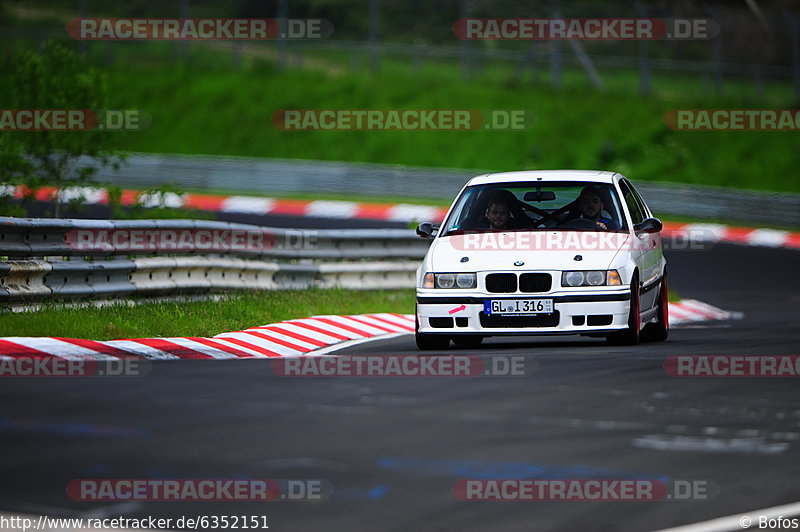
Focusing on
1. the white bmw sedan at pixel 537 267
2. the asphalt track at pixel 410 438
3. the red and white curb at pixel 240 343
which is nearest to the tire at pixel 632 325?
the white bmw sedan at pixel 537 267

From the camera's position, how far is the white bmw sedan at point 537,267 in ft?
40.0

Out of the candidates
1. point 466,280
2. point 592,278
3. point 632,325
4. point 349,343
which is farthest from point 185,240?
point 632,325

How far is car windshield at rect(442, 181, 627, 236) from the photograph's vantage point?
43.2 feet

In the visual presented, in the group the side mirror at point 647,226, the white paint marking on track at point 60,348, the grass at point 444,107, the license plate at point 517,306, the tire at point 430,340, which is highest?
the grass at point 444,107

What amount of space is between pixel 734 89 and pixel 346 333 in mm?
28710

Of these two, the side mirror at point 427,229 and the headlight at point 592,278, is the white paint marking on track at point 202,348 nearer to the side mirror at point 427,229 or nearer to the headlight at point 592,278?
the side mirror at point 427,229

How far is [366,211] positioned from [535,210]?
67.9 feet

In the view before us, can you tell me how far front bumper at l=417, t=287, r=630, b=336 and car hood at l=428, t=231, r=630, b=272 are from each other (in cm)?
24

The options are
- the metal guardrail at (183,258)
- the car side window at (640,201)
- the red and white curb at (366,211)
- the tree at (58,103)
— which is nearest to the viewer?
the metal guardrail at (183,258)

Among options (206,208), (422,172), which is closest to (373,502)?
(206,208)

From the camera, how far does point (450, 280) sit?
12.4 m

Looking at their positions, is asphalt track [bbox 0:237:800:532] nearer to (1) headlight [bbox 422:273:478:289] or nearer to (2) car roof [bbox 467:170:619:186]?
(1) headlight [bbox 422:273:478:289]

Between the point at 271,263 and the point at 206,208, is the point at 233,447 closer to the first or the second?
the point at 271,263

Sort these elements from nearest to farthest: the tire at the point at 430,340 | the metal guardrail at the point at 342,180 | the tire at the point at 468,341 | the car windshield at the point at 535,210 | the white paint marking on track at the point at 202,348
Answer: the white paint marking on track at the point at 202,348 → the tire at the point at 430,340 → the car windshield at the point at 535,210 → the tire at the point at 468,341 → the metal guardrail at the point at 342,180
